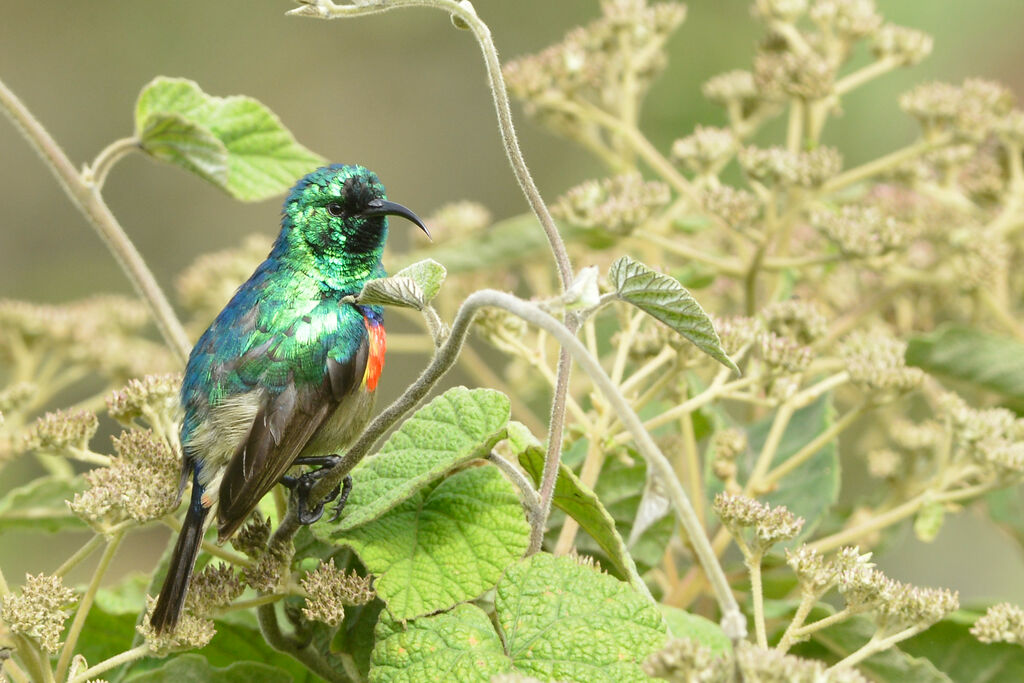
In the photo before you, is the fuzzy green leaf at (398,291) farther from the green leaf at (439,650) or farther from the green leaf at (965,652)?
the green leaf at (965,652)

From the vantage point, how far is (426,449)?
117 centimetres

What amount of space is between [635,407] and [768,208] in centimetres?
53

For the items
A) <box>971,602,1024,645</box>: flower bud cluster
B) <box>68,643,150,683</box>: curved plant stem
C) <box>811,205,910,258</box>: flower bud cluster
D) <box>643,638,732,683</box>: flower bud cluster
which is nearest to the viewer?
<box>643,638,732,683</box>: flower bud cluster

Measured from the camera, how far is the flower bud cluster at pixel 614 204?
168cm

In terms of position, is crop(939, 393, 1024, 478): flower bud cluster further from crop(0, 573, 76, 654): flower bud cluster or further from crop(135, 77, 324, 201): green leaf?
crop(0, 573, 76, 654): flower bud cluster

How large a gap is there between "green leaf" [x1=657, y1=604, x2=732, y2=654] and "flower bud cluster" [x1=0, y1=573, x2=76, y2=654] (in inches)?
23.2

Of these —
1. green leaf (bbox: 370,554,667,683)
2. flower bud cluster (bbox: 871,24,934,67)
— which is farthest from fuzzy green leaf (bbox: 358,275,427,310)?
flower bud cluster (bbox: 871,24,934,67)

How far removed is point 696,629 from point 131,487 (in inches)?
23.7

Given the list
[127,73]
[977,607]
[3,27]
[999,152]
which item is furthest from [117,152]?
[3,27]

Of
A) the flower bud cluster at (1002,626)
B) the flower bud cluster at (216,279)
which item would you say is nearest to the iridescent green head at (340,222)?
the flower bud cluster at (216,279)

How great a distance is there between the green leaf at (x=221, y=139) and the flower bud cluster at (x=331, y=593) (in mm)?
601

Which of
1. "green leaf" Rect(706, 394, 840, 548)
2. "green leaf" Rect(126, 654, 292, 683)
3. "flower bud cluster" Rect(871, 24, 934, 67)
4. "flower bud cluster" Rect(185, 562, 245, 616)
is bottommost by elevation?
"green leaf" Rect(126, 654, 292, 683)

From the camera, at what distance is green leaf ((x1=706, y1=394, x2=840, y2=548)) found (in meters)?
1.54

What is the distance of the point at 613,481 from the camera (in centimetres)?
146
